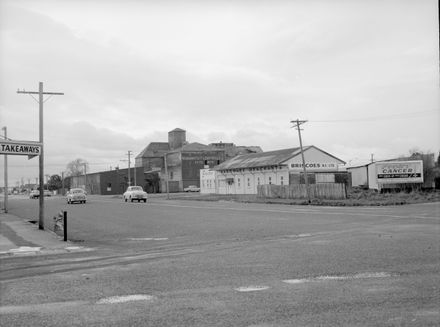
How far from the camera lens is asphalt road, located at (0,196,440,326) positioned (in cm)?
Answer: 658

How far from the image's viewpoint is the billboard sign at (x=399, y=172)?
50.8 metres

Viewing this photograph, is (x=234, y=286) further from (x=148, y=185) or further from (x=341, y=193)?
(x=148, y=185)

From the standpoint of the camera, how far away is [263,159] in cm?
7175

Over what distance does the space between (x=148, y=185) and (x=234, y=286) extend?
110 m

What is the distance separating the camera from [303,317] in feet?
21.1

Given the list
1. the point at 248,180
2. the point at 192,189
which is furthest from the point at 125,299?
the point at 192,189

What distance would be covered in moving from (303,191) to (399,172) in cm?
989

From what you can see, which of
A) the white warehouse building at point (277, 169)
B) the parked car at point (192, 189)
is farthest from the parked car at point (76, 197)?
the parked car at point (192, 189)

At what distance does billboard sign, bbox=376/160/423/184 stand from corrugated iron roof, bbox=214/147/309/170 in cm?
1535

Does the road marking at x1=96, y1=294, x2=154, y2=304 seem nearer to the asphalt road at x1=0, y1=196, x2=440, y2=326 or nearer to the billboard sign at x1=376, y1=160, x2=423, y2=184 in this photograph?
the asphalt road at x1=0, y1=196, x2=440, y2=326

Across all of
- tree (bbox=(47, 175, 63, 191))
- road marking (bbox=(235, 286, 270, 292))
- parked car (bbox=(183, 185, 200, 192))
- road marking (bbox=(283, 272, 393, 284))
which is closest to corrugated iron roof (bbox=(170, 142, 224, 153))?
parked car (bbox=(183, 185, 200, 192))

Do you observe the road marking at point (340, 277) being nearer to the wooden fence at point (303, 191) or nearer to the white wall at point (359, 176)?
the wooden fence at point (303, 191)

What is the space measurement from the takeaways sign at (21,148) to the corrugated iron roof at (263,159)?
46.1m

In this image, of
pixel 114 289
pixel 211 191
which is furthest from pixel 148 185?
pixel 114 289
